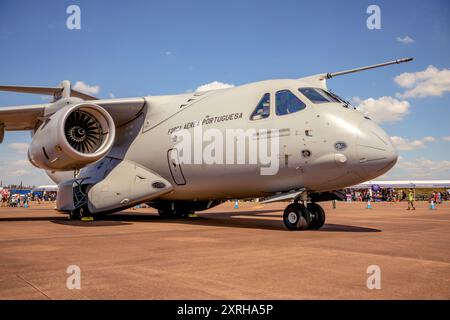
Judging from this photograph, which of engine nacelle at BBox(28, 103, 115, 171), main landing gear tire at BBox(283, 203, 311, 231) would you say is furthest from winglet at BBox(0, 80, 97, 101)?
main landing gear tire at BBox(283, 203, 311, 231)

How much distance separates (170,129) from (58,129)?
3504 mm

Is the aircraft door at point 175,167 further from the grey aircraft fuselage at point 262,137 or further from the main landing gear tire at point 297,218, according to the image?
the main landing gear tire at point 297,218

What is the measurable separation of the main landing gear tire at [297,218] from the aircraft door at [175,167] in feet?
13.2

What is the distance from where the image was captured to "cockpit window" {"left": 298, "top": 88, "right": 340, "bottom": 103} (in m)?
10.8

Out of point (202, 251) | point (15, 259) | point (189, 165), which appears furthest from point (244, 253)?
point (189, 165)

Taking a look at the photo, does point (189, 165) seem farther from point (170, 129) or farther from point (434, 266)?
point (434, 266)

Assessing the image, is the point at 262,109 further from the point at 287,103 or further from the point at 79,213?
the point at 79,213

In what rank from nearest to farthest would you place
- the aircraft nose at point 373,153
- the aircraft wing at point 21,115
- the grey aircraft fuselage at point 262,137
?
the aircraft nose at point 373,153 < the grey aircraft fuselage at point 262,137 < the aircraft wing at point 21,115

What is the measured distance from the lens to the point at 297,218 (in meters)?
10.6

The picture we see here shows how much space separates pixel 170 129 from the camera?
13.8m

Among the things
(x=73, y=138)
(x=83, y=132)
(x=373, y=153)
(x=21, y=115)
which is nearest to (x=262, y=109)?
(x=373, y=153)

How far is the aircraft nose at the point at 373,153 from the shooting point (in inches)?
378

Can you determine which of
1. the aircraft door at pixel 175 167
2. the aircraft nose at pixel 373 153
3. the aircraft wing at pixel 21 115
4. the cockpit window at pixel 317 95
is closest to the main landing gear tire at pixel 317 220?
the aircraft nose at pixel 373 153

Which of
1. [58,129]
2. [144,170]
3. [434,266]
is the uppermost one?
[58,129]
